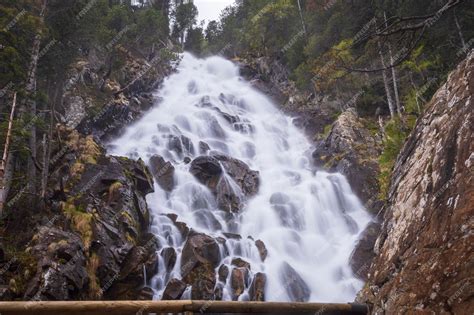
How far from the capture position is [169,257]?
14227 mm

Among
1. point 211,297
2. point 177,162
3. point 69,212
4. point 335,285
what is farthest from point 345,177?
point 69,212

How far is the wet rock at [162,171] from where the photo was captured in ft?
65.0

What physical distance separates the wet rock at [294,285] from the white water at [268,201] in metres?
0.25

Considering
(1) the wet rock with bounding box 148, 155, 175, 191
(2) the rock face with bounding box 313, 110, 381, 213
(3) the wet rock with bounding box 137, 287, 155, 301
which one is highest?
(2) the rock face with bounding box 313, 110, 381, 213

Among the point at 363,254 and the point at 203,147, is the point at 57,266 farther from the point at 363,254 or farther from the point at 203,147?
the point at 203,147

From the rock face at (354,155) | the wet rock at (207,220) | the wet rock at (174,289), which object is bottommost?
the wet rock at (174,289)

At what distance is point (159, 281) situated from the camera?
13.4 m

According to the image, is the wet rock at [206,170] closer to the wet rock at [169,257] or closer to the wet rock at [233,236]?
the wet rock at [233,236]

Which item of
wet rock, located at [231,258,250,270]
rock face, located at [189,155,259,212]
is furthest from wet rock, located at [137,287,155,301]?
rock face, located at [189,155,259,212]

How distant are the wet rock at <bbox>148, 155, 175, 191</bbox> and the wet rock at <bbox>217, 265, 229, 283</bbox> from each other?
22.2 feet

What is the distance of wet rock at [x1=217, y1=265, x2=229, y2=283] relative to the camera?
13.6 metres

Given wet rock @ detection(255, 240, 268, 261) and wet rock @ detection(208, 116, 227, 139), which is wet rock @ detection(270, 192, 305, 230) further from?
wet rock @ detection(208, 116, 227, 139)

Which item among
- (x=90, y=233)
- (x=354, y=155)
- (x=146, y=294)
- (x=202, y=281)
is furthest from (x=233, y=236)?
(x=354, y=155)

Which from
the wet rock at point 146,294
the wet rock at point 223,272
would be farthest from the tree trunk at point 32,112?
the wet rock at point 223,272
